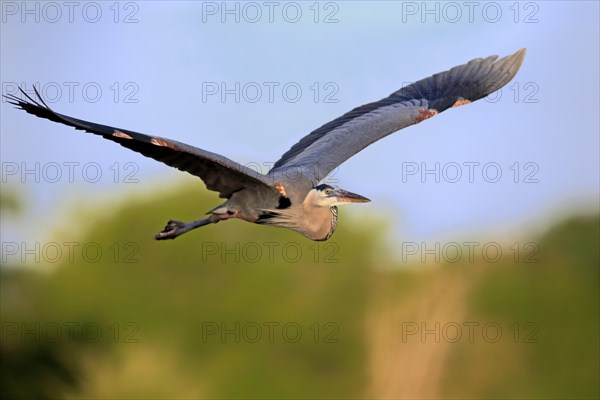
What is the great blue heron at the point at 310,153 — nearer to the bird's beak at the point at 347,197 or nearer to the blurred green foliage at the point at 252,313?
the bird's beak at the point at 347,197

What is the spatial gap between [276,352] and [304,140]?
1902 cm

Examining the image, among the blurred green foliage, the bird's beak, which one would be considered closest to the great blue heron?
the bird's beak

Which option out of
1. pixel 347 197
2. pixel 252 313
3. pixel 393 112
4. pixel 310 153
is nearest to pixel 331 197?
pixel 347 197

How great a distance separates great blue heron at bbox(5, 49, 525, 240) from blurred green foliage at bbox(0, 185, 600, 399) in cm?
1423

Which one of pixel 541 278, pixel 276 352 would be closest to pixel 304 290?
pixel 276 352

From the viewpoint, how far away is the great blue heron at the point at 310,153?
9594 mm

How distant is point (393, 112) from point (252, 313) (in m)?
18.3

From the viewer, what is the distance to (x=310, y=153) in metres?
11.6

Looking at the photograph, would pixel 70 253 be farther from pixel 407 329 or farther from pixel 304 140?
pixel 304 140

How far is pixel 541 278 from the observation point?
3659cm

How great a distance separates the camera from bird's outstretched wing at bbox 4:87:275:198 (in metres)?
8.80

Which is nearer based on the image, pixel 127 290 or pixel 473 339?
pixel 127 290

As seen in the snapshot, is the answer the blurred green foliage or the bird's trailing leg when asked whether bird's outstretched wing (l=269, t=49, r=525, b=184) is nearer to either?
the bird's trailing leg

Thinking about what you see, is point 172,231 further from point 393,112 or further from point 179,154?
point 393,112
